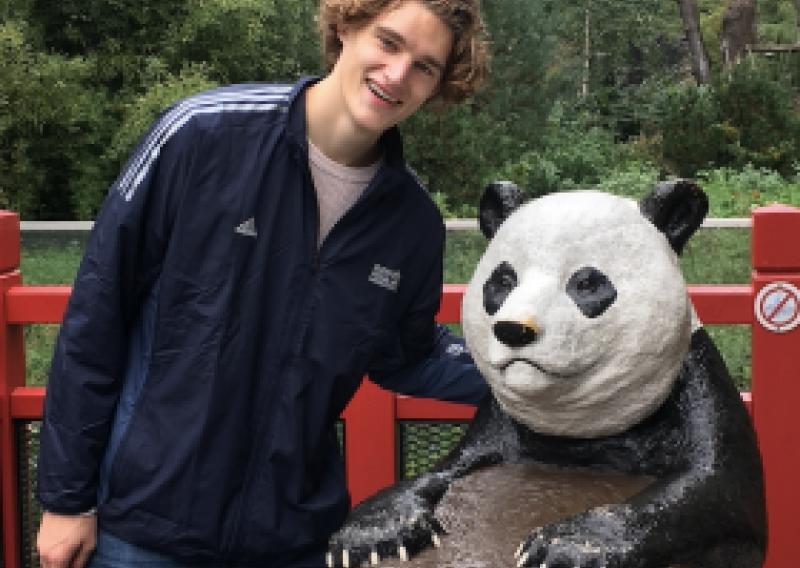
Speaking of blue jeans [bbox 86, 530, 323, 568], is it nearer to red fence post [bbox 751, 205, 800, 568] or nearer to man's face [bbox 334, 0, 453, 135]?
man's face [bbox 334, 0, 453, 135]

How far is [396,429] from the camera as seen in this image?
9.34ft

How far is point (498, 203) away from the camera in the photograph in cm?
212

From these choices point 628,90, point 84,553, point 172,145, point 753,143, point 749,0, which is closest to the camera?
point 172,145

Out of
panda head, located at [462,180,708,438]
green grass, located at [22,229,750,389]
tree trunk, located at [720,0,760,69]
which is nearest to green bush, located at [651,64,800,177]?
tree trunk, located at [720,0,760,69]

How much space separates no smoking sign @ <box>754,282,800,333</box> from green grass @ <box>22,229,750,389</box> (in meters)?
1.35

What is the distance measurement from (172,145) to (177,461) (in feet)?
1.94

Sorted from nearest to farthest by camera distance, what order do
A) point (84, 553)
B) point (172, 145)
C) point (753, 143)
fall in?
point (172, 145)
point (84, 553)
point (753, 143)

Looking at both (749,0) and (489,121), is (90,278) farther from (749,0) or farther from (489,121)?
(749,0)

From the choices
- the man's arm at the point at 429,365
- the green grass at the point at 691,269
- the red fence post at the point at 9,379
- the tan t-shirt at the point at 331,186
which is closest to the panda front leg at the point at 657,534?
the man's arm at the point at 429,365

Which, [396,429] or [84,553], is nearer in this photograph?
[84,553]

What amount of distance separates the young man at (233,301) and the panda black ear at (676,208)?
42 centimetres

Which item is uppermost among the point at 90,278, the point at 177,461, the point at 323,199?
the point at 323,199

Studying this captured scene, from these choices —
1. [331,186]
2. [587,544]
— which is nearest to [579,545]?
[587,544]

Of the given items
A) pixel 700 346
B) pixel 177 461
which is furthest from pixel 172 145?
pixel 700 346
